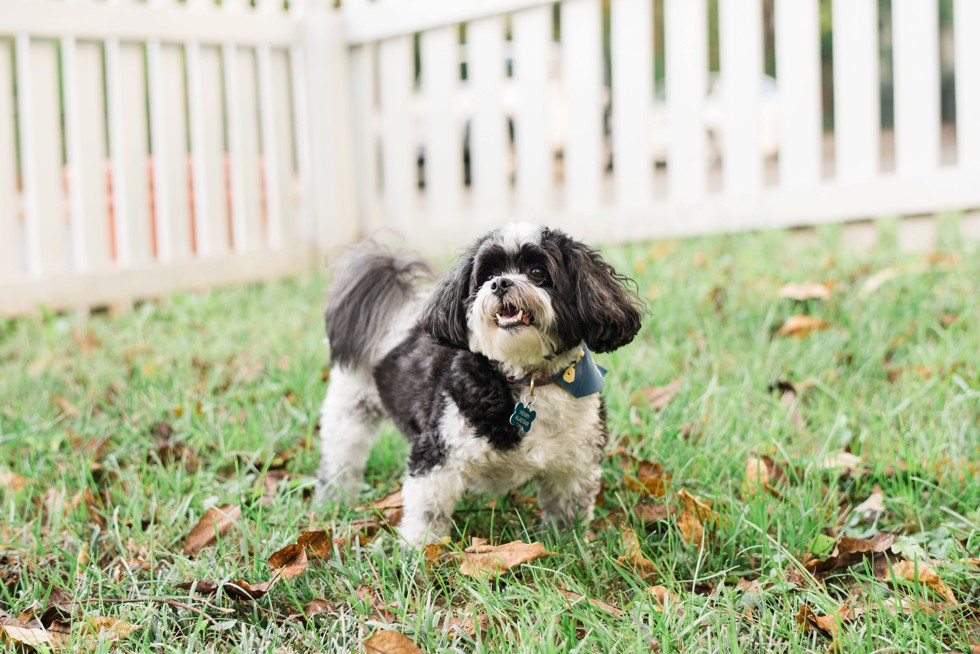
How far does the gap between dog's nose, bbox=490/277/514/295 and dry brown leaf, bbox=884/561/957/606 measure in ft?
3.75

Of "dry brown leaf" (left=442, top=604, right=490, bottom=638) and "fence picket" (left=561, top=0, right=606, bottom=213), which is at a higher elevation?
"fence picket" (left=561, top=0, right=606, bottom=213)

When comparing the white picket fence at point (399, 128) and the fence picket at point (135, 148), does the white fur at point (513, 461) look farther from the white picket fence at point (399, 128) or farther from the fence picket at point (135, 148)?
the fence picket at point (135, 148)

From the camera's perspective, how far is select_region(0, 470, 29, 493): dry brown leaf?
3.16 meters

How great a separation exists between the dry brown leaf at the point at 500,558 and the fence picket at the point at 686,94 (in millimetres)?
3807

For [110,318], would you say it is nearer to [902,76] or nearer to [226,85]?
[226,85]

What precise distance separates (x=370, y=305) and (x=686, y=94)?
134 inches

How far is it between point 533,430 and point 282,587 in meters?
0.77

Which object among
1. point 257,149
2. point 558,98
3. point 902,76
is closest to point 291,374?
point 257,149

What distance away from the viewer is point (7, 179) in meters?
5.52

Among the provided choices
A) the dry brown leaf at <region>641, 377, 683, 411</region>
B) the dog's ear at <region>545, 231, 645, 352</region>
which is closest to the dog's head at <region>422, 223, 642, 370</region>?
the dog's ear at <region>545, 231, 645, 352</region>

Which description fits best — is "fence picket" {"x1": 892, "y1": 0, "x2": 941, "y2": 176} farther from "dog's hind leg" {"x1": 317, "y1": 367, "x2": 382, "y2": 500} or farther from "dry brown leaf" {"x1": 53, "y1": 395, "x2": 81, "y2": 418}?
"dry brown leaf" {"x1": 53, "y1": 395, "x2": 81, "y2": 418}

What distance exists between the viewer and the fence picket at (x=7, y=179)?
17.9 ft

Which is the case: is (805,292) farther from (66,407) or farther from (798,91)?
(66,407)

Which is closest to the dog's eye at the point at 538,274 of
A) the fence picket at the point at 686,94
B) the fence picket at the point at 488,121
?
the fence picket at the point at 686,94
